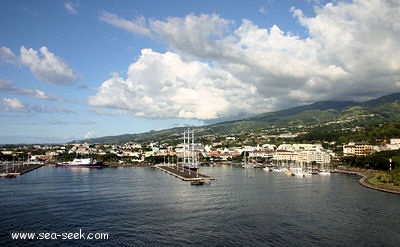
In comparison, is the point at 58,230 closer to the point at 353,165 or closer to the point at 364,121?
the point at 353,165

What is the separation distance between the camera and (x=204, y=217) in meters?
23.7

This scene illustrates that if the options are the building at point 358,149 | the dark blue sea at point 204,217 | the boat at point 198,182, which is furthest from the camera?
the building at point 358,149

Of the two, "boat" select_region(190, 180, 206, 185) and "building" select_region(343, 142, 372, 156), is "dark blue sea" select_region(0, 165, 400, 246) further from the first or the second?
"building" select_region(343, 142, 372, 156)

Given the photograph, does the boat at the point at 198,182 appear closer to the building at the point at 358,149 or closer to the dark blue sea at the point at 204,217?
the dark blue sea at the point at 204,217

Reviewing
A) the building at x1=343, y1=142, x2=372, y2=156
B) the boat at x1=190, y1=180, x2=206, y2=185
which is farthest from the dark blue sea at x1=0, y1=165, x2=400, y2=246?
the building at x1=343, y1=142, x2=372, y2=156

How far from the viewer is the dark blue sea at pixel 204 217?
18562mm

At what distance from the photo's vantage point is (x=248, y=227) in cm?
2091

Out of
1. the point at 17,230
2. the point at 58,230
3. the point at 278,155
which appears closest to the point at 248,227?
the point at 58,230

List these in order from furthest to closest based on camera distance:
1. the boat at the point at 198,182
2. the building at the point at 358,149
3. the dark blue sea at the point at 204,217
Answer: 1. the building at the point at 358,149
2. the boat at the point at 198,182
3. the dark blue sea at the point at 204,217

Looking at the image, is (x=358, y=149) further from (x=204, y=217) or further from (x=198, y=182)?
(x=204, y=217)

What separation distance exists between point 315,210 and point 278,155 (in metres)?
68.3

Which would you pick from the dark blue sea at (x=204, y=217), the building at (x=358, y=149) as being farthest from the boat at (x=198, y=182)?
the building at (x=358, y=149)

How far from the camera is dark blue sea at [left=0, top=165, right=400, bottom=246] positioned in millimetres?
18562

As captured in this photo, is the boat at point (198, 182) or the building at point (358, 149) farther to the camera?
the building at point (358, 149)
